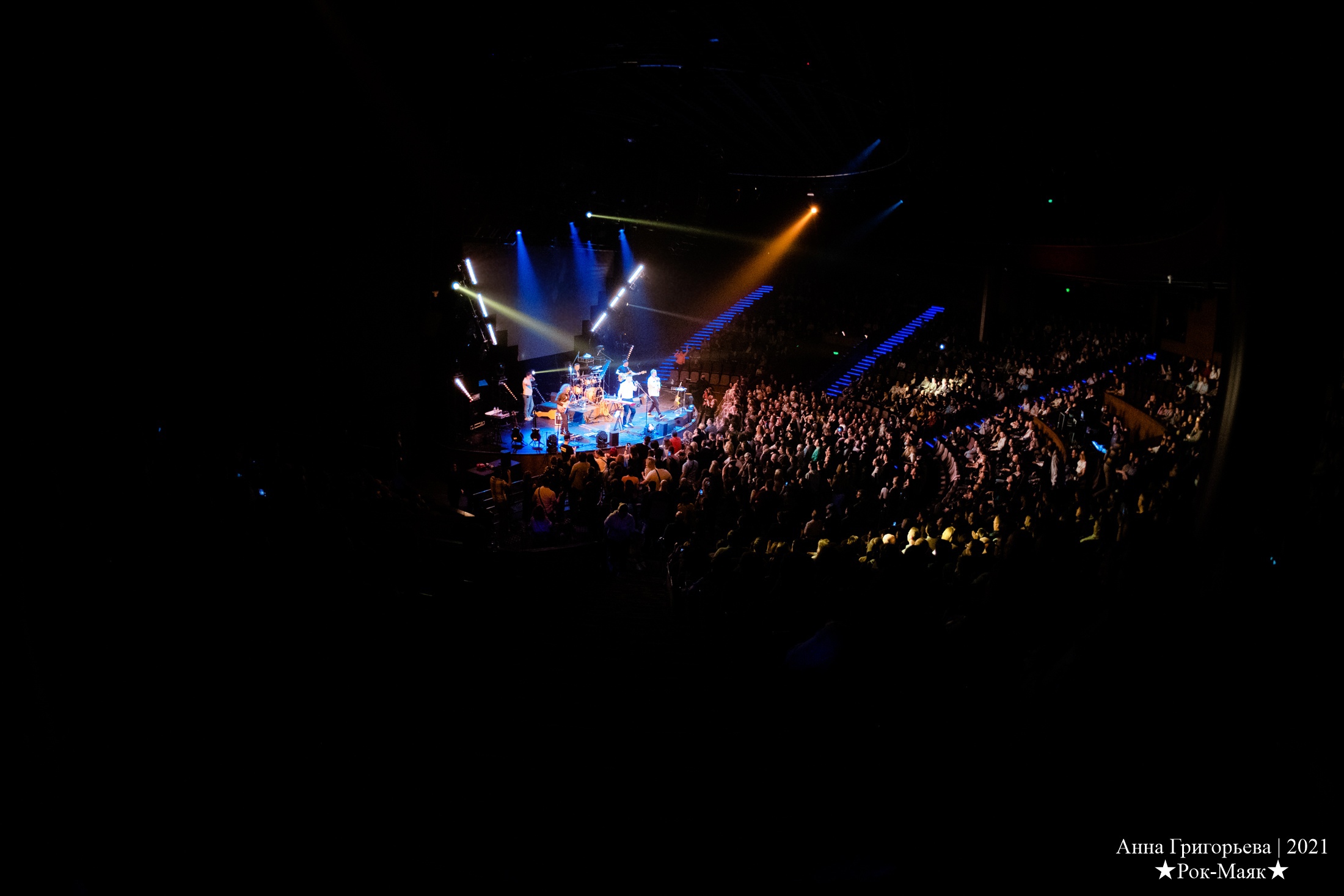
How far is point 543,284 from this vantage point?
2139cm

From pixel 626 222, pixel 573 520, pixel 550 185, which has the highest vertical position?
pixel 626 222

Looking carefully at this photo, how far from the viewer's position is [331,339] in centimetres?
1170

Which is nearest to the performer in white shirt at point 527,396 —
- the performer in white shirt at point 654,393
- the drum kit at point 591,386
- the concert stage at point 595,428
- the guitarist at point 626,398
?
the concert stage at point 595,428

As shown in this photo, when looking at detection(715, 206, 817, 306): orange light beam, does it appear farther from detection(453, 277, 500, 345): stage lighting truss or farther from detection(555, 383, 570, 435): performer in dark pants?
detection(453, 277, 500, 345): stage lighting truss

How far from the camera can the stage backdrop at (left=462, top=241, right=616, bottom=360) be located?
18453 millimetres

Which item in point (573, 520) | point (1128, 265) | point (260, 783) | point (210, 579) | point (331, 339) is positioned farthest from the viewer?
point (1128, 265)

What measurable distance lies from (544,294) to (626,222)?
3129mm

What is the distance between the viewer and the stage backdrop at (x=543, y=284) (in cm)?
1845

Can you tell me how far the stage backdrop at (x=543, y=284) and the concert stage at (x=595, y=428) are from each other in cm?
261

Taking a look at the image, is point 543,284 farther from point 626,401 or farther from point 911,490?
point 911,490

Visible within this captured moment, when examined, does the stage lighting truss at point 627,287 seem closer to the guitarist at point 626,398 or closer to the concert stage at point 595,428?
the guitarist at point 626,398

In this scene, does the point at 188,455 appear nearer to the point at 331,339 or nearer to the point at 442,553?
the point at 442,553

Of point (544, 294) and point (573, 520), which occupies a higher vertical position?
point (544, 294)

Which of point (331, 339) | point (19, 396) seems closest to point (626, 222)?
point (331, 339)
